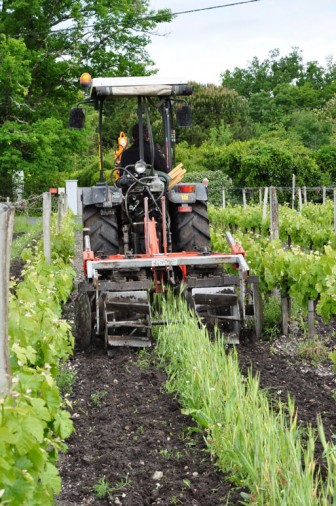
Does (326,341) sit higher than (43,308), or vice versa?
(43,308)

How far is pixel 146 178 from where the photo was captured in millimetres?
8141

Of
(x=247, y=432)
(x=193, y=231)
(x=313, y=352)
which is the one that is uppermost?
(x=193, y=231)

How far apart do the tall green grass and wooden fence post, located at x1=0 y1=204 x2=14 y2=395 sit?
1.16 meters

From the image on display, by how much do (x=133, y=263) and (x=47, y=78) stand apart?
22.1 meters

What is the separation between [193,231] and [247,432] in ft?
14.5

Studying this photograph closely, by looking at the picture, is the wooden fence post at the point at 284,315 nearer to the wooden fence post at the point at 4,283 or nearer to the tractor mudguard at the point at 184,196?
the tractor mudguard at the point at 184,196

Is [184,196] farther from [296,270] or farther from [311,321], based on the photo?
[311,321]

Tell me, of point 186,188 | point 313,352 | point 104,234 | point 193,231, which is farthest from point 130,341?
point 186,188

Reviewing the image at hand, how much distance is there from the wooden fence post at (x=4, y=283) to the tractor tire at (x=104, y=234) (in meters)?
5.08

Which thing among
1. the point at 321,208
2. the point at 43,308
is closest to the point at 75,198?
the point at 321,208

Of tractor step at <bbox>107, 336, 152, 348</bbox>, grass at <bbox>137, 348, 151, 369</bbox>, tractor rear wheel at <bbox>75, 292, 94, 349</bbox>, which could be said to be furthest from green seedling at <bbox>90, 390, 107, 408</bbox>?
tractor rear wheel at <bbox>75, 292, 94, 349</bbox>

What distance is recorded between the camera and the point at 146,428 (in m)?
5.02

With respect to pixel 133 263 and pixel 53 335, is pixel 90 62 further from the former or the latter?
pixel 53 335

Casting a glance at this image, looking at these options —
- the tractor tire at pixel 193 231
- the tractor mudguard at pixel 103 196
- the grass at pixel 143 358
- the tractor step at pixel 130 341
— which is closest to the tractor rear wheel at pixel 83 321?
the tractor step at pixel 130 341
